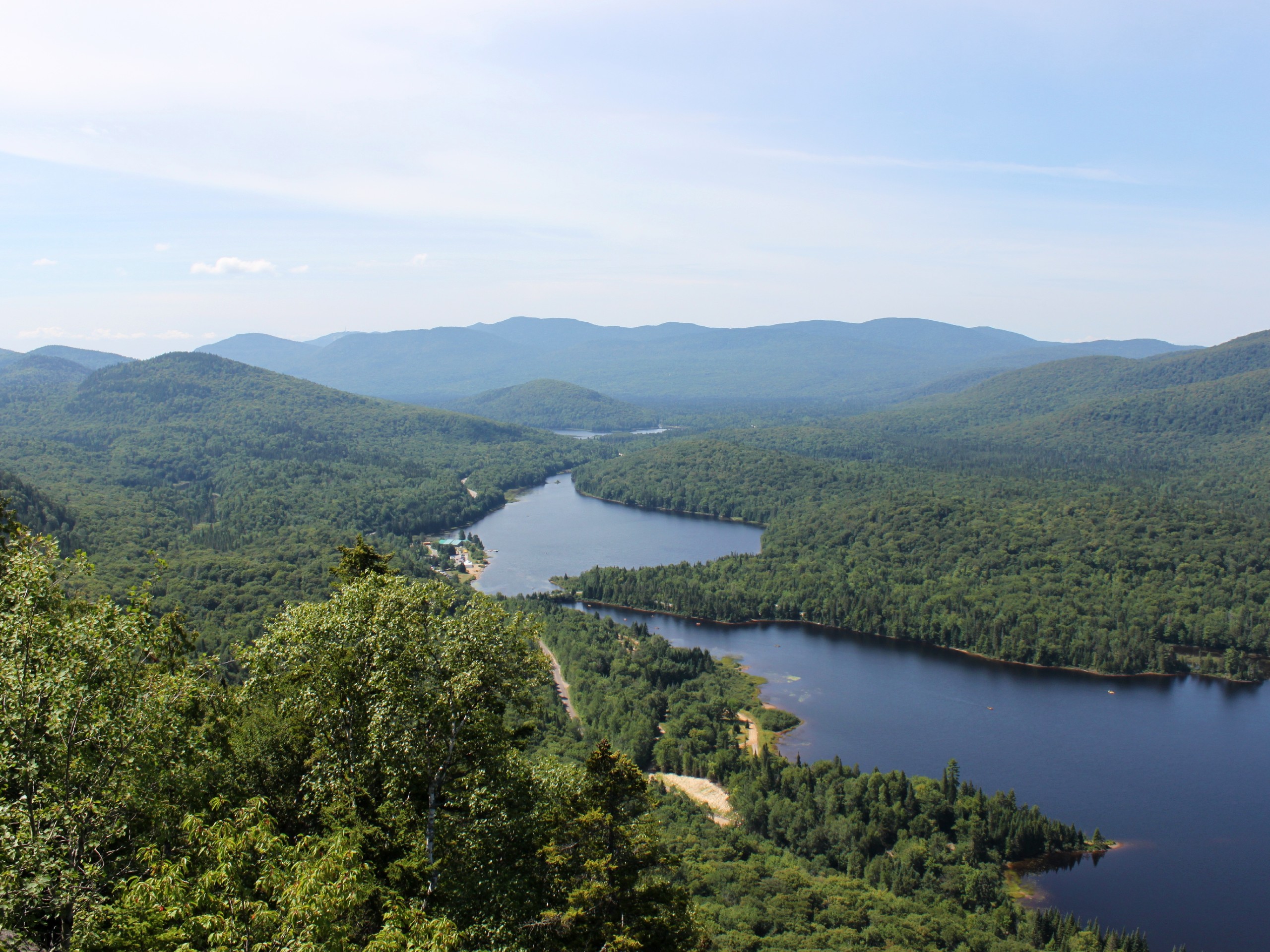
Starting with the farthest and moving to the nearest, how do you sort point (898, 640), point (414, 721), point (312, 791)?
1. point (898, 640)
2. point (312, 791)
3. point (414, 721)

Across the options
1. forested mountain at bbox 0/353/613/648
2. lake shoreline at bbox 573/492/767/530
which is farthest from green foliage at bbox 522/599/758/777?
lake shoreline at bbox 573/492/767/530

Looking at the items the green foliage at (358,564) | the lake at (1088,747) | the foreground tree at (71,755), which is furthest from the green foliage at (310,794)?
the lake at (1088,747)

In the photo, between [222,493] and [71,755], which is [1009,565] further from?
[222,493]

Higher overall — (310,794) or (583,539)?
(310,794)

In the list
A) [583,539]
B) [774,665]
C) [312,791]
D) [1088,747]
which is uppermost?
[312,791]

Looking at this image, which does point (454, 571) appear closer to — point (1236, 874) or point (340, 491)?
point (340, 491)

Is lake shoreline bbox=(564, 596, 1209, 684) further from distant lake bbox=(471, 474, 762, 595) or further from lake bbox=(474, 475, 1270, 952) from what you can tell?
distant lake bbox=(471, 474, 762, 595)

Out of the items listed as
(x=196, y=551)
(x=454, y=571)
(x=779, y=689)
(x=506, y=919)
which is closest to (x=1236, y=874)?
(x=779, y=689)

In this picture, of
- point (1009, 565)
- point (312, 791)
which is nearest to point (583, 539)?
point (1009, 565)
